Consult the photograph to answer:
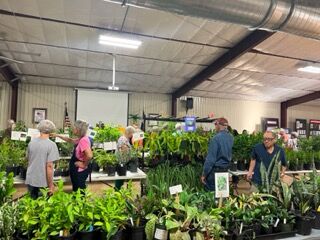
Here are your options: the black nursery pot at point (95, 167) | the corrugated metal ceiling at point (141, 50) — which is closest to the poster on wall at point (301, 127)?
the corrugated metal ceiling at point (141, 50)

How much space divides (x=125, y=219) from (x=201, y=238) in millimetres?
405

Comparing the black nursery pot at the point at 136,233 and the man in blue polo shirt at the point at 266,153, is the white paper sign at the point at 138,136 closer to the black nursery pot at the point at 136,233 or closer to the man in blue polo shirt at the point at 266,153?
the man in blue polo shirt at the point at 266,153

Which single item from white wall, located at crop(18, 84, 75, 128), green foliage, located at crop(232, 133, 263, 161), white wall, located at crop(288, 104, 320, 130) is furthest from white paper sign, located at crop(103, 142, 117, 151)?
white wall, located at crop(288, 104, 320, 130)

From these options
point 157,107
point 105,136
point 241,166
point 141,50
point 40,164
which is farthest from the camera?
point 157,107

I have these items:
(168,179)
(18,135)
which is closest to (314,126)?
(168,179)

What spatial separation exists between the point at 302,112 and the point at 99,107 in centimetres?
898

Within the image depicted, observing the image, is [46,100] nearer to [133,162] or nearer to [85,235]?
[133,162]

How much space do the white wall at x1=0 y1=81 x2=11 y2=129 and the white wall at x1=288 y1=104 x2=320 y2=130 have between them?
1104 centimetres

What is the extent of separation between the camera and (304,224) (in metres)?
1.72

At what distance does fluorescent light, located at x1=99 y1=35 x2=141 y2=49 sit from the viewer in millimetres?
5539

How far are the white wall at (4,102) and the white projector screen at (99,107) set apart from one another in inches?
84.3

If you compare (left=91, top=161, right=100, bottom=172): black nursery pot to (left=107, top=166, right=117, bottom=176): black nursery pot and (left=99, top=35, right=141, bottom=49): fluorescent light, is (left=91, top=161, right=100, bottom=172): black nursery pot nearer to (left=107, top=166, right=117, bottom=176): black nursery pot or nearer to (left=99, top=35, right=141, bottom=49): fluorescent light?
(left=107, top=166, right=117, bottom=176): black nursery pot

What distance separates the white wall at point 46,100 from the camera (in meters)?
8.98

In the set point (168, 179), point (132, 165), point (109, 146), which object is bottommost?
point (132, 165)
